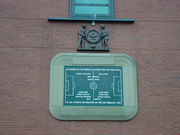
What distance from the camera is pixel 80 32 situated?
9.80 meters

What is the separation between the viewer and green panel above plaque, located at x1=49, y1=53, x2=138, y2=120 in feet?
29.9

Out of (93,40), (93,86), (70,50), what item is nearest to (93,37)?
(93,40)

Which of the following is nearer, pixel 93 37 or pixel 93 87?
pixel 93 87

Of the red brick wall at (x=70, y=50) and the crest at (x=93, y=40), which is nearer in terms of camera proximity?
the red brick wall at (x=70, y=50)

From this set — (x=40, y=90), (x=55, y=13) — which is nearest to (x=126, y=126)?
(x=40, y=90)

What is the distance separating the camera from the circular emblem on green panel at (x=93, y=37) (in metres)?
9.76

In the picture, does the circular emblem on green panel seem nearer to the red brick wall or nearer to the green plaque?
the red brick wall

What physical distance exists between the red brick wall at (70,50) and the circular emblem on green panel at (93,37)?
11.1 inches

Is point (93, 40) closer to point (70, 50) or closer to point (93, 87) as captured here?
point (70, 50)

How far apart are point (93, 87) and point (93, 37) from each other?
Result: 63.8 inches

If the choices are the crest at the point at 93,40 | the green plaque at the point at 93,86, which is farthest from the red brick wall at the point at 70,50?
the green plaque at the point at 93,86

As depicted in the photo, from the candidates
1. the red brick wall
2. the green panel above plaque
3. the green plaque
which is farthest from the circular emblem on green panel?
the green plaque

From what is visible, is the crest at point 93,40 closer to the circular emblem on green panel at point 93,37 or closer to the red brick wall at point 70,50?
the circular emblem on green panel at point 93,37

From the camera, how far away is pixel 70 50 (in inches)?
381
